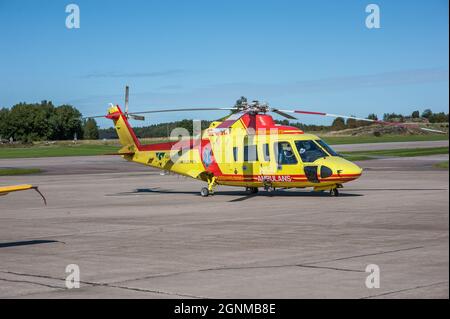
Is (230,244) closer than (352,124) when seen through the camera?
Yes

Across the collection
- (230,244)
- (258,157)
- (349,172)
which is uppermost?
(258,157)

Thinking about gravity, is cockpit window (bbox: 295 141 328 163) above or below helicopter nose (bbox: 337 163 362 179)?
above

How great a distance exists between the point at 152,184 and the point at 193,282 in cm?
2772

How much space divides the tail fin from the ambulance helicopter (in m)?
1.09

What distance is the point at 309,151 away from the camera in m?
28.4

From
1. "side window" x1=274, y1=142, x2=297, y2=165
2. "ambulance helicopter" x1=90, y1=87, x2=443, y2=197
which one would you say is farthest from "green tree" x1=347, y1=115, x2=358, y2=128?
"side window" x1=274, y1=142, x2=297, y2=165

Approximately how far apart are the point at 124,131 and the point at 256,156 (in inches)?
285

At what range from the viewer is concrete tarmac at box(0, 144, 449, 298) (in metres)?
12.1

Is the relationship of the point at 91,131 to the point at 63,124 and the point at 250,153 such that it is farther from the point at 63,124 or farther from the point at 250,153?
the point at 250,153

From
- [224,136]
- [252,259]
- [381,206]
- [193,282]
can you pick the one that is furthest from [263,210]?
[193,282]

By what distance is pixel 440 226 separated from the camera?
1945 centimetres

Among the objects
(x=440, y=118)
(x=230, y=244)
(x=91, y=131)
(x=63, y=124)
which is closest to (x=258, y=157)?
(x=230, y=244)

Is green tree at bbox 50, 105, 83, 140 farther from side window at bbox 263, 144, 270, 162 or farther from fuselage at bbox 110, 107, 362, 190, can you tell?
side window at bbox 263, 144, 270, 162

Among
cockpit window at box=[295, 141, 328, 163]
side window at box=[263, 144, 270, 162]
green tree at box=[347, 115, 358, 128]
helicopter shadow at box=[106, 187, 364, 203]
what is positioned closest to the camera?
cockpit window at box=[295, 141, 328, 163]
